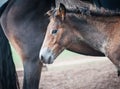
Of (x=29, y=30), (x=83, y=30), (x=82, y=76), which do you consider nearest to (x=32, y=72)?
(x=29, y=30)

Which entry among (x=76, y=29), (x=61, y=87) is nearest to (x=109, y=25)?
(x=76, y=29)

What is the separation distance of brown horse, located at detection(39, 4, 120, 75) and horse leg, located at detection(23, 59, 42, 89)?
16.1 inches

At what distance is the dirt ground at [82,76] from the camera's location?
14.5 feet

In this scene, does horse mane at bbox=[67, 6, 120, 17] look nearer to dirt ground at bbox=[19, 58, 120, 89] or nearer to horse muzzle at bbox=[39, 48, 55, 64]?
horse muzzle at bbox=[39, 48, 55, 64]

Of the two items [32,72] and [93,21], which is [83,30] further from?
[32,72]

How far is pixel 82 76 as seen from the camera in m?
4.71

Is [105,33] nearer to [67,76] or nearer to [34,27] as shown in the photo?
[34,27]

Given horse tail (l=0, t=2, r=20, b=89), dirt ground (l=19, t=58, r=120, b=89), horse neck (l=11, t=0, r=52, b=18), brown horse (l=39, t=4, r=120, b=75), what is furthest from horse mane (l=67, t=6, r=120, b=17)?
dirt ground (l=19, t=58, r=120, b=89)

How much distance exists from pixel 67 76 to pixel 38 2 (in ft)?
5.65

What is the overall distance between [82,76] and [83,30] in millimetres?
1957

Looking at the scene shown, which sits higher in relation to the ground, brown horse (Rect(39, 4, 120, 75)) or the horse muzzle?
brown horse (Rect(39, 4, 120, 75))

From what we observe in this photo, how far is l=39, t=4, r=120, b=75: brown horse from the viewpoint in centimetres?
277

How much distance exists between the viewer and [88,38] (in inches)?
113

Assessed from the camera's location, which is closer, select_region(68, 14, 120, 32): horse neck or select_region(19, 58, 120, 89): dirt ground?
select_region(68, 14, 120, 32): horse neck
